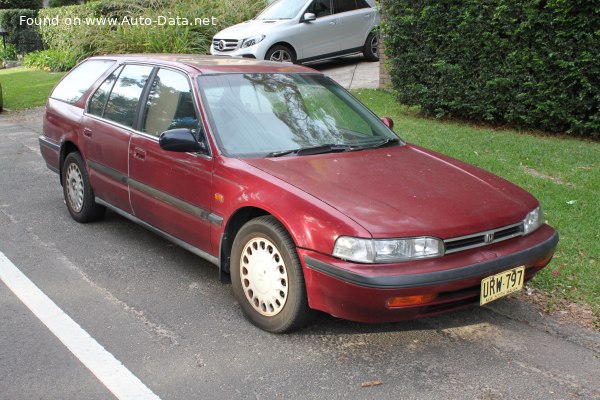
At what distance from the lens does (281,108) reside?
5133 mm

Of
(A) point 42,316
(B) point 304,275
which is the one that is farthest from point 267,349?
(A) point 42,316

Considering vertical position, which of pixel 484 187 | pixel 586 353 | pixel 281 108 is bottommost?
pixel 586 353

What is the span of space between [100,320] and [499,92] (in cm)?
691

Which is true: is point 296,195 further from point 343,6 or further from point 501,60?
point 343,6

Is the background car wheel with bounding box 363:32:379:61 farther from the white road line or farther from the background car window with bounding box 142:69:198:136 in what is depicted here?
the white road line

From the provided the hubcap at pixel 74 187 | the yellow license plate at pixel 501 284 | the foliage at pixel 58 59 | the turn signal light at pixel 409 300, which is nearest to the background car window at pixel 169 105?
the hubcap at pixel 74 187

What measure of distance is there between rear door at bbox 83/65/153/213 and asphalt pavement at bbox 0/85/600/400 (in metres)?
0.68

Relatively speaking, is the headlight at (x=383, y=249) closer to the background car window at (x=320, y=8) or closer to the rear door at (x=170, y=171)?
the rear door at (x=170, y=171)

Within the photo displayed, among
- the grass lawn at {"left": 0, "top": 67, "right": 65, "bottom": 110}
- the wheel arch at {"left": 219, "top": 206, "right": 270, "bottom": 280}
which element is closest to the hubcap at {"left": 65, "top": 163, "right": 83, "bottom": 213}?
the wheel arch at {"left": 219, "top": 206, "right": 270, "bottom": 280}

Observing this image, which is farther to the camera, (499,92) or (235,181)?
(499,92)

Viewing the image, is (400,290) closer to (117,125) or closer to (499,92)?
(117,125)

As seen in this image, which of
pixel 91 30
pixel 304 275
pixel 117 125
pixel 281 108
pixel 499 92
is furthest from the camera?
pixel 91 30

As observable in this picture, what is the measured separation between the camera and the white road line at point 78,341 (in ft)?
12.0

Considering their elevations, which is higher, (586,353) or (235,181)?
(235,181)
